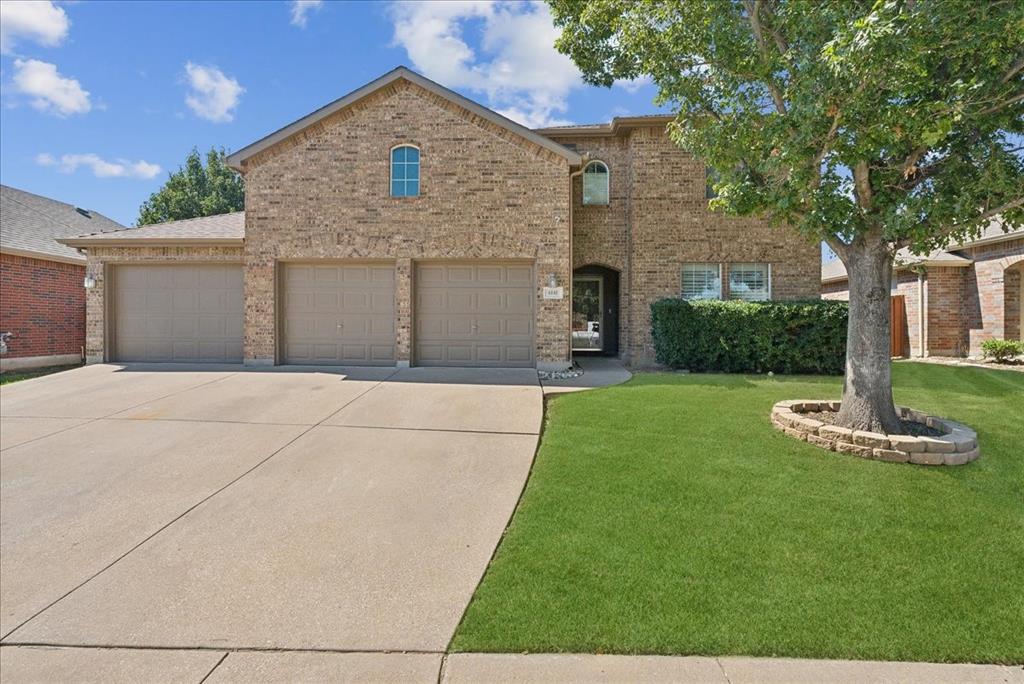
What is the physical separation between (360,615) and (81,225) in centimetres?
2118

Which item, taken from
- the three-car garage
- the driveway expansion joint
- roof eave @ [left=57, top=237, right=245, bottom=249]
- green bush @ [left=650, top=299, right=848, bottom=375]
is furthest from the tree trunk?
roof eave @ [left=57, top=237, right=245, bottom=249]

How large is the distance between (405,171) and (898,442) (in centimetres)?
1009

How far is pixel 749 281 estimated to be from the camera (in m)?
13.0

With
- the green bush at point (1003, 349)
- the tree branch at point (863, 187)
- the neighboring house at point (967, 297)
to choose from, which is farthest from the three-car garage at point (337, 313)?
the green bush at point (1003, 349)

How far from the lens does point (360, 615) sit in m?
3.19

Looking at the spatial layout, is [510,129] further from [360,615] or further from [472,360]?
[360,615]

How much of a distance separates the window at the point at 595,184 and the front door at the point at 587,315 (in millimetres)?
2408

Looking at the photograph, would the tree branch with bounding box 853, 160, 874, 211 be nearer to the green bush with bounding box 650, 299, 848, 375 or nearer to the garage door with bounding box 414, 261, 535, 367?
the green bush with bounding box 650, 299, 848, 375

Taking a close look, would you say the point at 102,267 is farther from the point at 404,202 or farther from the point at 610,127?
the point at 610,127

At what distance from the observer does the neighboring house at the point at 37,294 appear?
12.8m

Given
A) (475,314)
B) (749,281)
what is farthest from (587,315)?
(475,314)

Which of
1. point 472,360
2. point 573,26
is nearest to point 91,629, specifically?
point 472,360

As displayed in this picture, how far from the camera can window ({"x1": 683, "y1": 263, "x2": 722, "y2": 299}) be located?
514 inches

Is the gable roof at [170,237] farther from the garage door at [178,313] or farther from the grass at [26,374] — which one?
the grass at [26,374]
